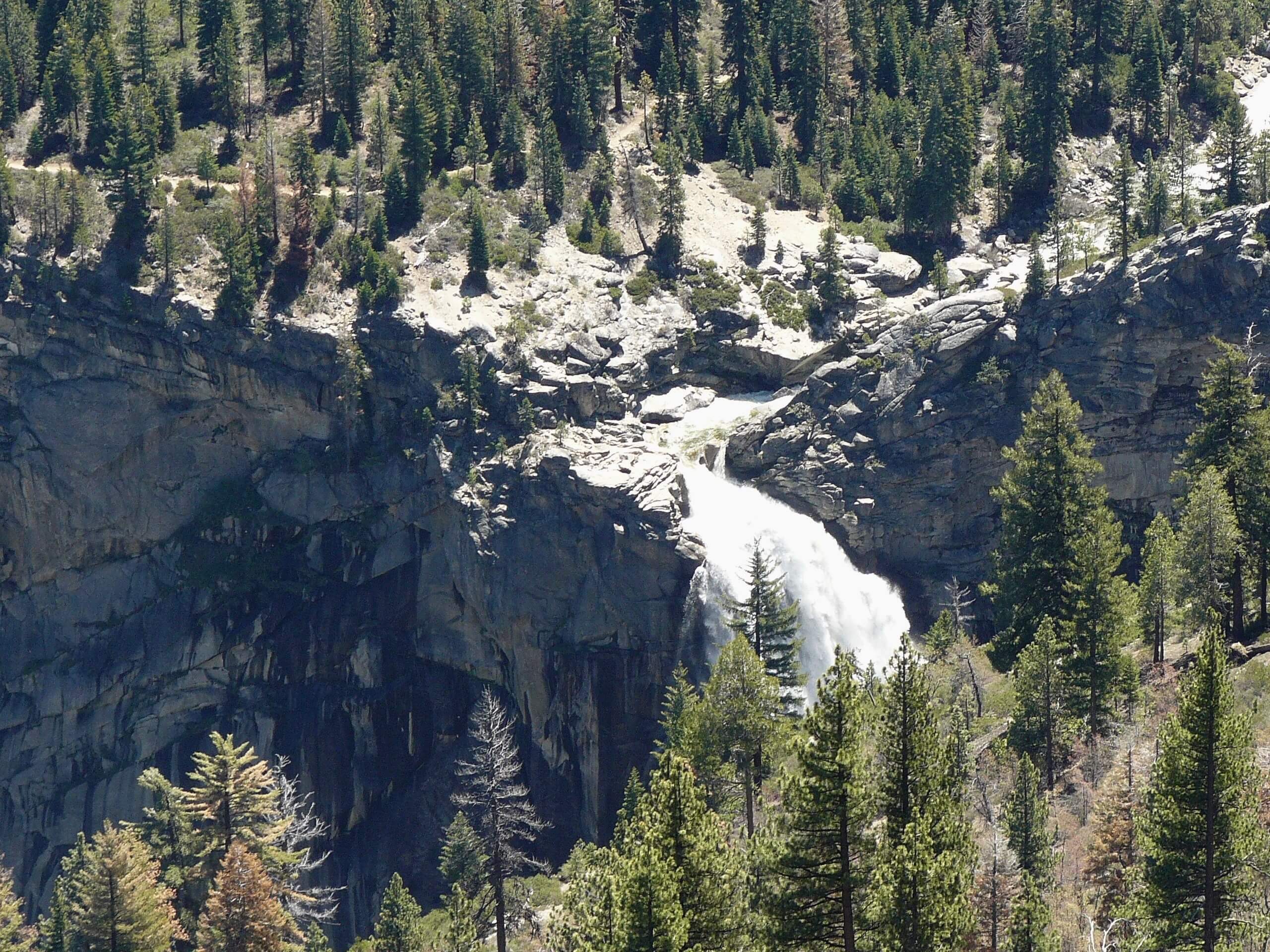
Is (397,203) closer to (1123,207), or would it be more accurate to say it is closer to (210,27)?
(210,27)

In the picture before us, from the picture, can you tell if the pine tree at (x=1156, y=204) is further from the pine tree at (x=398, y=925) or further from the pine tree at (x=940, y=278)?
the pine tree at (x=398, y=925)

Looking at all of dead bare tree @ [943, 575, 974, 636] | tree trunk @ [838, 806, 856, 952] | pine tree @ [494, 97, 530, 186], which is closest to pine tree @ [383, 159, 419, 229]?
pine tree @ [494, 97, 530, 186]

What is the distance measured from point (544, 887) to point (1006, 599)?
24.1m

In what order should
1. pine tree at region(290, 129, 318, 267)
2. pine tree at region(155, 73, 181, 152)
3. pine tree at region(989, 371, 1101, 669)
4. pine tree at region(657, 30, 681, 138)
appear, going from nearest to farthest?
pine tree at region(989, 371, 1101, 669)
pine tree at region(290, 129, 318, 267)
pine tree at region(155, 73, 181, 152)
pine tree at region(657, 30, 681, 138)

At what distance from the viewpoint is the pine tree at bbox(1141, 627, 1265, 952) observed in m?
36.5

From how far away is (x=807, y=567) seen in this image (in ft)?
269

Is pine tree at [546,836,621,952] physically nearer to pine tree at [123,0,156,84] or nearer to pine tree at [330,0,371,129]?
pine tree at [330,0,371,129]

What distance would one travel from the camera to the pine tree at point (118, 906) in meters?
50.3

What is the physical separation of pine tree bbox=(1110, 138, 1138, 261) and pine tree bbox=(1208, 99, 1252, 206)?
488 cm

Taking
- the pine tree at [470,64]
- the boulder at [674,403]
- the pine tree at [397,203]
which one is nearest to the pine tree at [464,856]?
the boulder at [674,403]

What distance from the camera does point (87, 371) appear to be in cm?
8906

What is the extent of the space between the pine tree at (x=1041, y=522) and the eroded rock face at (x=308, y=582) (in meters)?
18.5

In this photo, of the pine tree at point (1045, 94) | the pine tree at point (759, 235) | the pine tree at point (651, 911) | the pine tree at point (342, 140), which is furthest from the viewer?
the pine tree at point (342, 140)

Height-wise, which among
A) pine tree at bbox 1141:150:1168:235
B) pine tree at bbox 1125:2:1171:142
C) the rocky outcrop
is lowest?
the rocky outcrop
